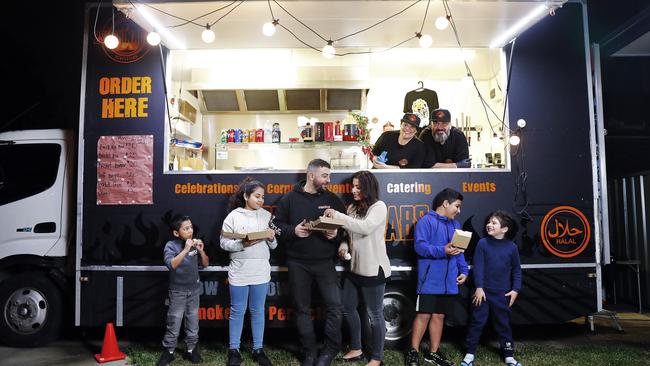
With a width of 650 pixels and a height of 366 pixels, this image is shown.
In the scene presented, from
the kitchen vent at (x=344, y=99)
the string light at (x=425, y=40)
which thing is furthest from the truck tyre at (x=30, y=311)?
the string light at (x=425, y=40)

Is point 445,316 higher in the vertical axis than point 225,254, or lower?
lower

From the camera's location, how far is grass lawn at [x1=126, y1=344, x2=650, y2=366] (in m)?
4.71

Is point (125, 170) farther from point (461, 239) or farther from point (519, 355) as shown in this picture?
point (519, 355)

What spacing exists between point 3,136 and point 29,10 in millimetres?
6583

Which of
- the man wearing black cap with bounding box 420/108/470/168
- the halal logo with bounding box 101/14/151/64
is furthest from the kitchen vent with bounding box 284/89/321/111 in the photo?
the halal logo with bounding box 101/14/151/64

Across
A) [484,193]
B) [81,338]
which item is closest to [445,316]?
[484,193]

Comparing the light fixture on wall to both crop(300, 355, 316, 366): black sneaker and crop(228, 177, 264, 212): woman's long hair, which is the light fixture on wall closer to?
crop(228, 177, 264, 212): woman's long hair

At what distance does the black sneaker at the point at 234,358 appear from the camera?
177 inches

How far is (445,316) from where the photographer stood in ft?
16.1

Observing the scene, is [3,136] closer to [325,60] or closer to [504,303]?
[325,60]

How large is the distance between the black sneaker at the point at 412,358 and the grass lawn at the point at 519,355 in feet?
0.41

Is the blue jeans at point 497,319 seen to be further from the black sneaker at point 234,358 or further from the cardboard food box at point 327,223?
the black sneaker at point 234,358

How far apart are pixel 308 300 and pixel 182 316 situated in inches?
50.8

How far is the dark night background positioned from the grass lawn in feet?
13.8
